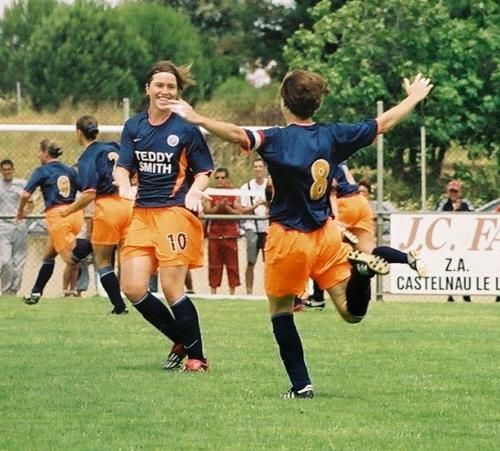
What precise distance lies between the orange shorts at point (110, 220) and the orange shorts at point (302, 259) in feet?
23.5

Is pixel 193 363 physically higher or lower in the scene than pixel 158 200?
lower

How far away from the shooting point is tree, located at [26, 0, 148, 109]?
57594mm

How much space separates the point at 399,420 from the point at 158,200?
3284mm

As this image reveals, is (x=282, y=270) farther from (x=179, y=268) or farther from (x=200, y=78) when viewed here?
(x=200, y=78)

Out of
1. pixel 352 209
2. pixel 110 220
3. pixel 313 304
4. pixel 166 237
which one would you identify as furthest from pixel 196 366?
pixel 313 304

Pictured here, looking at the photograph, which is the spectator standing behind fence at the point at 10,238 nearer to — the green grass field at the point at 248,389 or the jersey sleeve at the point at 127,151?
the green grass field at the point at 248,389

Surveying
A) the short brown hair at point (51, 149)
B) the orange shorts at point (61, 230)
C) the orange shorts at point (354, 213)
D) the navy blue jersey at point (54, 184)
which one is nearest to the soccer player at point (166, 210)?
the orange shorts at point (354, 213)

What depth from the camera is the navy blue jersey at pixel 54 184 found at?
A: 20281 millimetres

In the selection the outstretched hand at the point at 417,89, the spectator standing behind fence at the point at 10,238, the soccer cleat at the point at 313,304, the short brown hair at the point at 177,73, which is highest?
the short brown hair at the point at 177,73

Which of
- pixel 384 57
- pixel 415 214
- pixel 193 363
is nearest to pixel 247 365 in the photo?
pixel 193 363

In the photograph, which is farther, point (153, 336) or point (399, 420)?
point (153, 336)

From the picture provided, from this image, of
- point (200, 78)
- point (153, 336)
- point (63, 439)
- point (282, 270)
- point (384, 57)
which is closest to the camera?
point (63, 439)

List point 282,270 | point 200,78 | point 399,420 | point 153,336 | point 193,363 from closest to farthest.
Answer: point 399,420 < point 282,270 < point 193,363 < point 153,336 < point 200,78

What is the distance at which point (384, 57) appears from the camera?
39406mm
